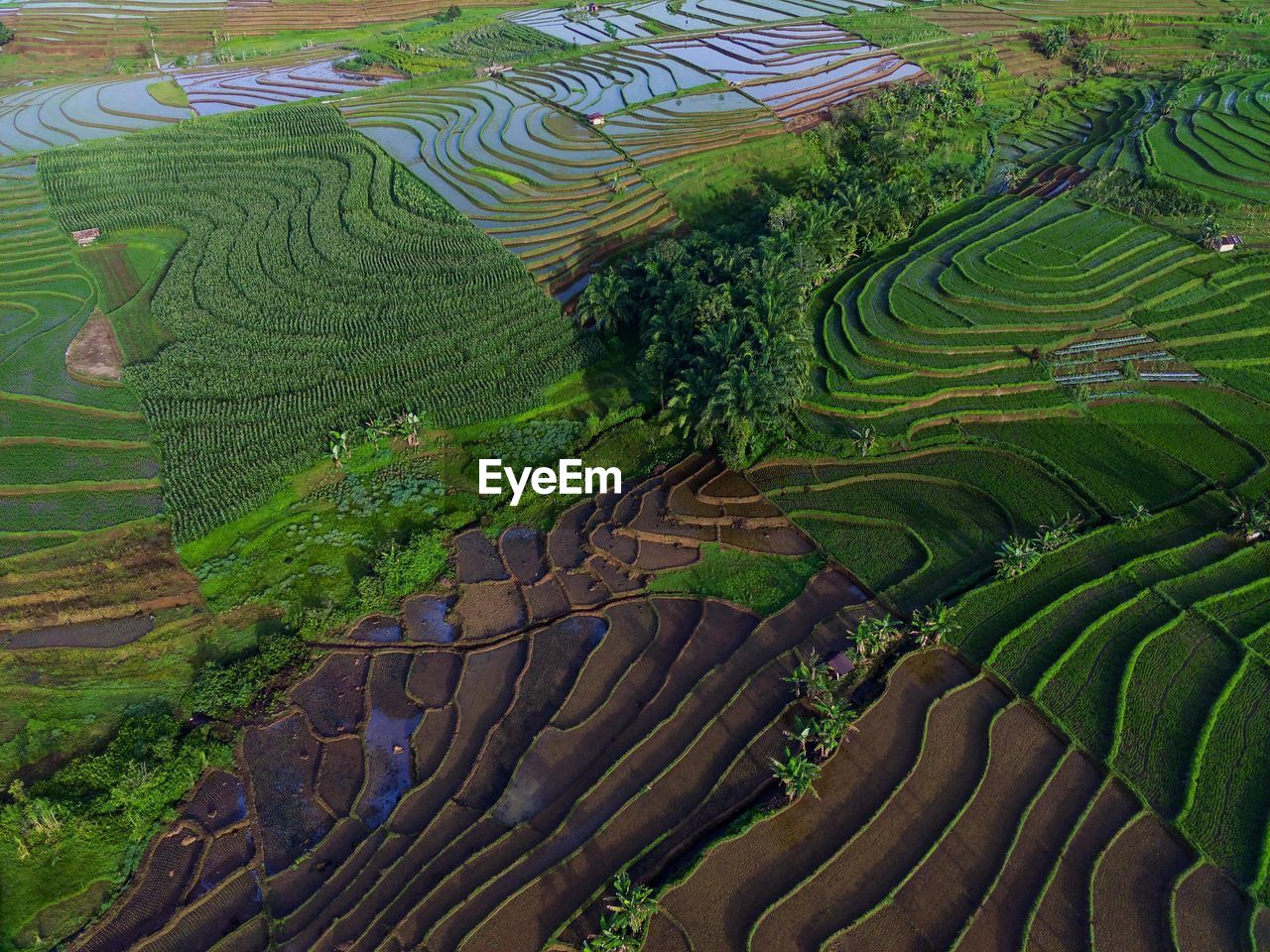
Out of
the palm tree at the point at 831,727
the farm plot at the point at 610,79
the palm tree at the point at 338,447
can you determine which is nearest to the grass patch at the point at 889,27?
the farm plot at the point at 610,79

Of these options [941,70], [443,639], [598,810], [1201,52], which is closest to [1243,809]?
[598,810]

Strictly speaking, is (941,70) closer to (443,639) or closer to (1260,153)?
(1260,153)

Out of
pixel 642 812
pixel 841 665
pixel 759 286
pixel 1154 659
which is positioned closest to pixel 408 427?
pixel 759 286

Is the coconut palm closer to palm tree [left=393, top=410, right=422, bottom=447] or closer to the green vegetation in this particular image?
the green vegetation

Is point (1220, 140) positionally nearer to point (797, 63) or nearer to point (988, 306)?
point (988, 306)

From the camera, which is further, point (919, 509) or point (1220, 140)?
point (1220, 140)

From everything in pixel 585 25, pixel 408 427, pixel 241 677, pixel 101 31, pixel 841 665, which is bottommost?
pixel 241 677
